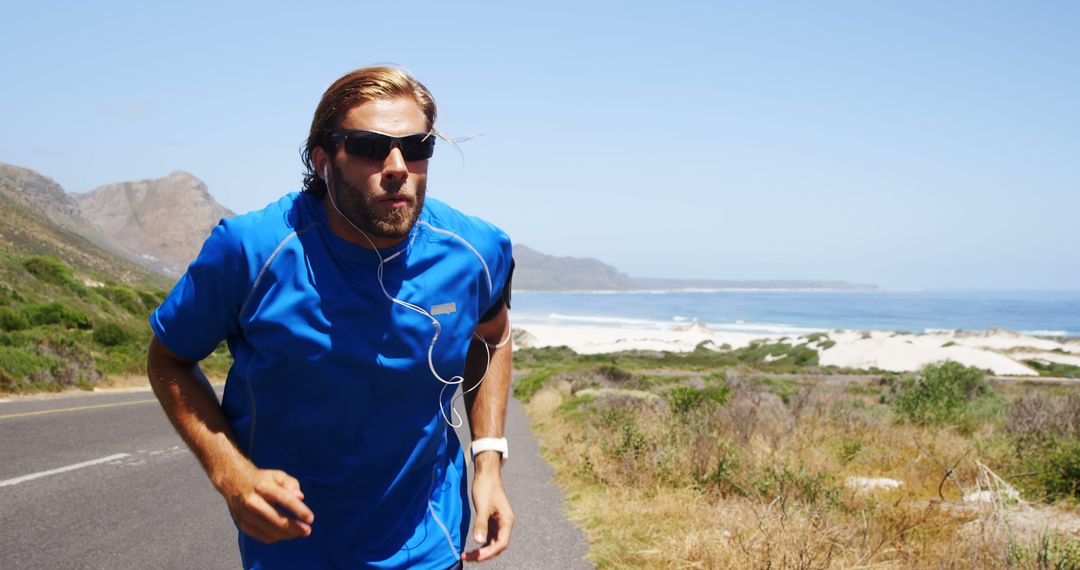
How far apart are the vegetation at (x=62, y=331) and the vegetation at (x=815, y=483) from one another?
922 centimetres

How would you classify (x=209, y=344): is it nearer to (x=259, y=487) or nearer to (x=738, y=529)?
(x=259, y=487)

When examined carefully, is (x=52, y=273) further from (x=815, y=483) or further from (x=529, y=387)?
(x=815, y=483)

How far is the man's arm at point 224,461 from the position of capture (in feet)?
5.62

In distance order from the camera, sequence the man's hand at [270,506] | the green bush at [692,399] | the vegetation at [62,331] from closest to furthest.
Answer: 1. the man's hand at [270,506]
2. the green bush at [692,399]
3. the vegetation at [62,331]

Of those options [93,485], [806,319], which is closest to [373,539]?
[93,485]

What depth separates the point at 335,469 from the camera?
6.41 ft

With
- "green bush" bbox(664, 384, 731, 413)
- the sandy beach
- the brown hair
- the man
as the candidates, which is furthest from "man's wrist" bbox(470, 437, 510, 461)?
the sandy beach

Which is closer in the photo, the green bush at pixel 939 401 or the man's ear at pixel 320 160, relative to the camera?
the man's ear at pixel 320 160

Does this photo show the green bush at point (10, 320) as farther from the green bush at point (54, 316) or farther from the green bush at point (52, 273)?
the green bush at point (52, 273)

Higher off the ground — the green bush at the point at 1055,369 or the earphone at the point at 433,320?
the earphone at the point at 433,320

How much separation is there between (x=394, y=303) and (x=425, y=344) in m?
0.12

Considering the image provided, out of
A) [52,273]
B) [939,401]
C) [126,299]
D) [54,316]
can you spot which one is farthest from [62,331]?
[939,401]

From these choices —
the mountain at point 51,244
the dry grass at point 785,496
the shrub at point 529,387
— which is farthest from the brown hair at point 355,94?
the mountain at point 51,244

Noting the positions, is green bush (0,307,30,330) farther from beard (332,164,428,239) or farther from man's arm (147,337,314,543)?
beard (332,164,428,239)
